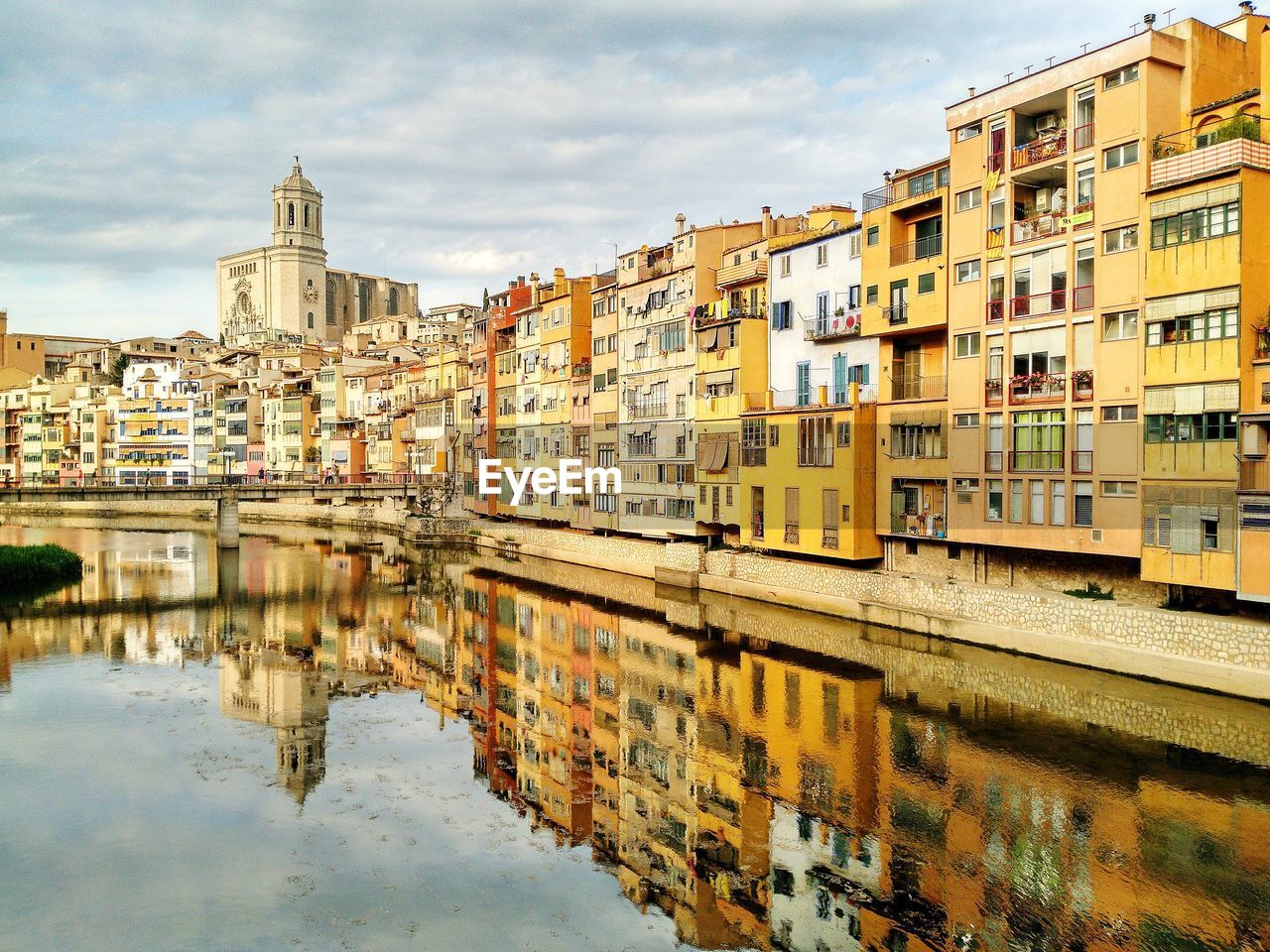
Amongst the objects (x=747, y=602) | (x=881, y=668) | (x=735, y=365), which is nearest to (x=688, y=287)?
(x=735, y=365)

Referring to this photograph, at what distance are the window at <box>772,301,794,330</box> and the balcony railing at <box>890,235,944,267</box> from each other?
23.2ft

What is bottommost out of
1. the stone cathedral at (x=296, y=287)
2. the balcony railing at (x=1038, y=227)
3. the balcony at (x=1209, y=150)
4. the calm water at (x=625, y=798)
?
the calm water at (x=625, y=798)

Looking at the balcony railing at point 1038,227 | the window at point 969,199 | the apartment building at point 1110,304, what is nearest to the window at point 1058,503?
the apartment building at point 1110,304

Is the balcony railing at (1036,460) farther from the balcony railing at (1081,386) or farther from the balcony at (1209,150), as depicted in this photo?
the balcony at (1209,150)

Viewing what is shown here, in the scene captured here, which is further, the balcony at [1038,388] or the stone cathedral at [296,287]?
the stone cathedral at [296,287]

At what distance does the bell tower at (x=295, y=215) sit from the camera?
7136 inches

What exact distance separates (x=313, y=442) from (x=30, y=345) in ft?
261

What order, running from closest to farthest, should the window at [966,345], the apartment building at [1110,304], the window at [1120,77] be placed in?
the apartment building at [1110,304], the window at [1120,77], the window at [966,345]

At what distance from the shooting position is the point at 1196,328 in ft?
91.7

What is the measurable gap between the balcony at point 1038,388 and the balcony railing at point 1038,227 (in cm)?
450

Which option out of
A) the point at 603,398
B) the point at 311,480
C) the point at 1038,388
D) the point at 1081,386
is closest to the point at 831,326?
the point at 1038,388

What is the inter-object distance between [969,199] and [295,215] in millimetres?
167493

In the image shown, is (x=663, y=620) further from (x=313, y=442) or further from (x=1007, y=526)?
(x=313, y=442)

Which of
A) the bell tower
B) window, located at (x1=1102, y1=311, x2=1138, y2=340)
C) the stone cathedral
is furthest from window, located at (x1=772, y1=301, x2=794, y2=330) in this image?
the bell tower
